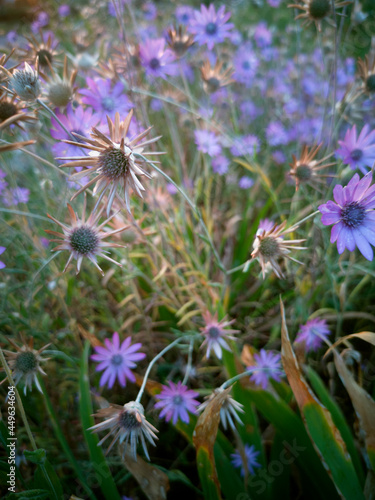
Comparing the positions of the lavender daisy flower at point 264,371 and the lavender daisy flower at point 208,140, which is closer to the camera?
the lavender daisy flower at point 264,371

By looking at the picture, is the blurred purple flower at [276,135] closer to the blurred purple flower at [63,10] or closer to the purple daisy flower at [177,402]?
the purple daisy flower at [177,402]

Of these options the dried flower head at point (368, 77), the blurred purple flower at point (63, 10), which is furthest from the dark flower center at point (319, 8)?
the blurred purple flower at point (63, 10)

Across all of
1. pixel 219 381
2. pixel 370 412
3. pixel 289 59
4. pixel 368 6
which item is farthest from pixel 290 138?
pixel 370 412

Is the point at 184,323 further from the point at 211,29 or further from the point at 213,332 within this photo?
the point at 211,29

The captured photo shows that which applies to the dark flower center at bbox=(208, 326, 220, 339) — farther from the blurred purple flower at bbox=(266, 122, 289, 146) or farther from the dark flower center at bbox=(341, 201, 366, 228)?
the blurred purple flower at bbox=(266, 122, 289, 146)

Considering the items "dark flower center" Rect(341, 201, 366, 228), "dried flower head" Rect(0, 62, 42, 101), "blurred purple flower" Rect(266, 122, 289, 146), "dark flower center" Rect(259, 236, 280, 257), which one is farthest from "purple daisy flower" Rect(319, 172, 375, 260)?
"blurred purple flower" Rect(266, 122, 289, 146)

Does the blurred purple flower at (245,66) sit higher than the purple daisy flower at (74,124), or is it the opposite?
the blurred purple flower at (245,66)

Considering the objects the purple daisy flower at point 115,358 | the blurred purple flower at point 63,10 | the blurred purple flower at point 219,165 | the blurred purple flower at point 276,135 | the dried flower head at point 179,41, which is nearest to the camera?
the purple daisy flower at point 115,358

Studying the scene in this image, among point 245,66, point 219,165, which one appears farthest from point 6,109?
point 245,66
